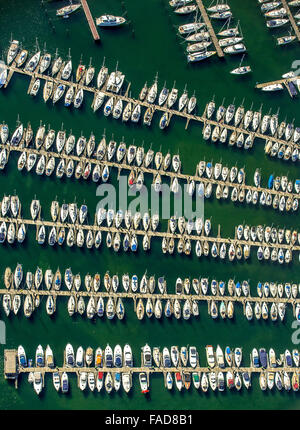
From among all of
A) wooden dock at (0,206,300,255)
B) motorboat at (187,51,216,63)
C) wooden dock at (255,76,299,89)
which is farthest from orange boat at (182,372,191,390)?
motorboat at (187,51,216,63)

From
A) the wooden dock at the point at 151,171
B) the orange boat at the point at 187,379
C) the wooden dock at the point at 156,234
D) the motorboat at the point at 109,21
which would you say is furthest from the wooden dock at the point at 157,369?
the motorboat at the point at 109,21

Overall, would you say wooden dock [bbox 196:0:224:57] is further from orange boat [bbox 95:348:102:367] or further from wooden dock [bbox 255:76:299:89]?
orange boat [bbox 95:348:102:367]

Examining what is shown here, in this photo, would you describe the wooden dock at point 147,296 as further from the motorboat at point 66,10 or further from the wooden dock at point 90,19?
the motorboat at point 66,10

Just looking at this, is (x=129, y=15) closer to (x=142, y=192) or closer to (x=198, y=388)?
(x=142, y=192)

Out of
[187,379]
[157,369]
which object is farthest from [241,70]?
[187,379]

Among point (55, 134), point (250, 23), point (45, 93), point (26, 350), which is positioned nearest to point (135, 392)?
point (26, 350)

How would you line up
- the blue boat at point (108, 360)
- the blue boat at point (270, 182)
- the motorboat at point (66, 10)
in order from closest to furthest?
the blue boat at point (108, 360) < the motorboat at point (66, 10) < the blue boat at point (270, 182)

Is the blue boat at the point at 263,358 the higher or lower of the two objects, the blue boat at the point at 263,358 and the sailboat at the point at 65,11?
the lower
